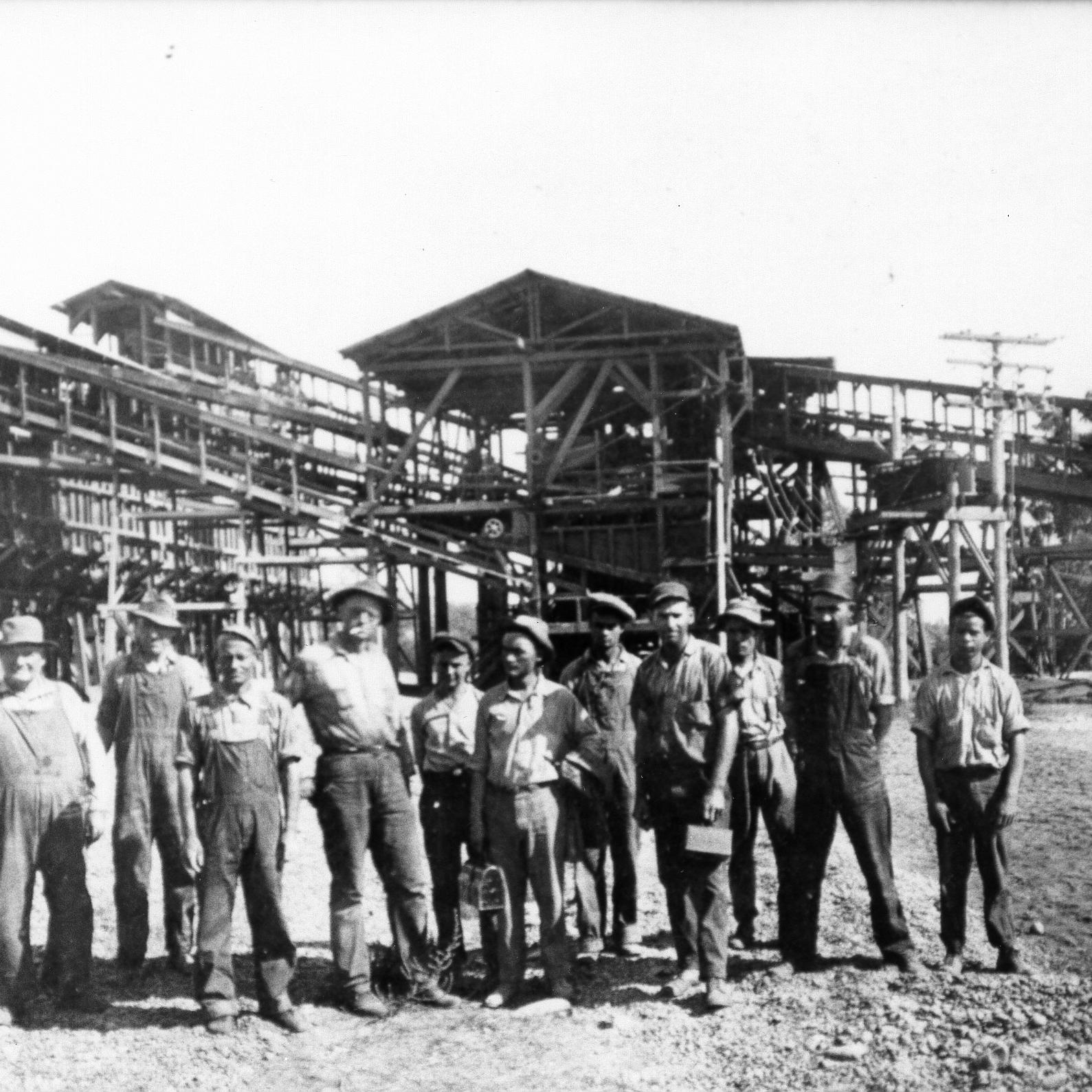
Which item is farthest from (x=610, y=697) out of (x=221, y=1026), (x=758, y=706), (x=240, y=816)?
(x=221, y=1026)

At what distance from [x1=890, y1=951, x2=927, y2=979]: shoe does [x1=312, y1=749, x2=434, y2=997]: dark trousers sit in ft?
7.62

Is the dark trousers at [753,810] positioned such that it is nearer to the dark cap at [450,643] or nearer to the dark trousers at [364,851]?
the dark cap at [450,643]

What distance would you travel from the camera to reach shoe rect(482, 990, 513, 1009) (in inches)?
232

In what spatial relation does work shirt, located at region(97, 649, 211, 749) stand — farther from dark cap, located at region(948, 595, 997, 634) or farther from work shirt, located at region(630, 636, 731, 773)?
dark cap, located at region(948, 595, 997, 634)

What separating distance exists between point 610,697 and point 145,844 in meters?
2.66

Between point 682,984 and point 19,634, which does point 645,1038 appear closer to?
point 682,984

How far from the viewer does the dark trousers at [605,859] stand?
21.5ft

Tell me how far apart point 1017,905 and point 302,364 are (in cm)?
2506

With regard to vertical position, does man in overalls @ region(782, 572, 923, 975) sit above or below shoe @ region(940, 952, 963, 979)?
above

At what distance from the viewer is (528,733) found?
6.00 meters

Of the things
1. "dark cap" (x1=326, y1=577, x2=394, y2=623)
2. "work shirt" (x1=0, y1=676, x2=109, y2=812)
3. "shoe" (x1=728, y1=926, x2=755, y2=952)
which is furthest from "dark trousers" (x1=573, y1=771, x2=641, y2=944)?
"work shirt" (x1=0, y1=676, x2=109, y2=812)

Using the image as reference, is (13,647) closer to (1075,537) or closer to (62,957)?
(62,957)

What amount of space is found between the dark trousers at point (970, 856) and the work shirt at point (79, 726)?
4108 mm

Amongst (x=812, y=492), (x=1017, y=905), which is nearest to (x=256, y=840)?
(x=1017, y=905)
